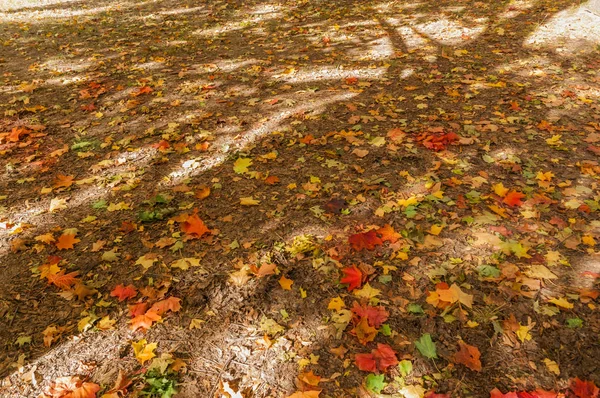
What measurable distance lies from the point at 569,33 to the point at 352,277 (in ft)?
21.1

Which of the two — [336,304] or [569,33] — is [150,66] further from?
[569,33]

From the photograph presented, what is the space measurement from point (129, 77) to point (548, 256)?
562 cm

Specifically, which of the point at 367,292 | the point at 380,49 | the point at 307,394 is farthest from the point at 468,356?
the point at 380,49

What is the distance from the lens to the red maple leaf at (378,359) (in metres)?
2.24

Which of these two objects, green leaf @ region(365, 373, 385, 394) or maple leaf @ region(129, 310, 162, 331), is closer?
green leaf @ region(365, 373, 385, 394)

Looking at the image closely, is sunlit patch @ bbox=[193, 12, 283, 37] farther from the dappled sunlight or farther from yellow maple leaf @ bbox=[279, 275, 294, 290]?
yellow maple leaf @ bbox=[279, 275, 294, 290]

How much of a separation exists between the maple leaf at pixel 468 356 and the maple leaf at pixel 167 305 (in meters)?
1.67

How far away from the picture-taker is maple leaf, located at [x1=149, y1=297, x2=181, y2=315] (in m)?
2.59

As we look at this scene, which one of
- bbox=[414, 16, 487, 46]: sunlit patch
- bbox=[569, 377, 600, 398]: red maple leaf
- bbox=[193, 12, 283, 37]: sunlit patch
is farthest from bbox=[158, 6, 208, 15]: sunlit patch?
bbox=[569, 377, 600, 398]: red maple leaf

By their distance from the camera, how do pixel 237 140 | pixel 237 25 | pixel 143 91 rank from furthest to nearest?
pixel 237 25
pixel 143 91
pixel 237 140

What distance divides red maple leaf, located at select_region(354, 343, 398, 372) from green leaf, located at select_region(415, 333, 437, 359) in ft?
0.51

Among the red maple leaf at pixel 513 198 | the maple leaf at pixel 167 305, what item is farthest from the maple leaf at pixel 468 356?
the maple leaf at pixel 167 305

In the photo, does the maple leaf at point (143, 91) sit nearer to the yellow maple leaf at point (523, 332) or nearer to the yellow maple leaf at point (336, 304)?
the yellow maple leaf at point (336, 304)

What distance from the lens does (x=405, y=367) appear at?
7.36 feet
